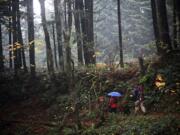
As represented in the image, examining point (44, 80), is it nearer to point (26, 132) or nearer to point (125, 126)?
point (26, 132)

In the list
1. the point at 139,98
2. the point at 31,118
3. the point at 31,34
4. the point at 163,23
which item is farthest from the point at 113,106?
the point at 31,34

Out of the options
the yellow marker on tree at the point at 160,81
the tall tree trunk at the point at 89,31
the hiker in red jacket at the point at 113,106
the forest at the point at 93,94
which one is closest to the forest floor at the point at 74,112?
the forest at the point at 93,94

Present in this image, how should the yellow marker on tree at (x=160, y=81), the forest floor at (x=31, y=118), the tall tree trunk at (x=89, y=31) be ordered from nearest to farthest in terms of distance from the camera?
the forest floor at (x=31, y=118), the yellow marker on tree at (x=160, y=81), the tall tree trunk at (x=89, y=31)

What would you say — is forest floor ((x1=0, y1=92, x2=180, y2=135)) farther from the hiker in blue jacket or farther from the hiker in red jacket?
the hiker in blue jacket

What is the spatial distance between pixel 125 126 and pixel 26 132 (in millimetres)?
6092

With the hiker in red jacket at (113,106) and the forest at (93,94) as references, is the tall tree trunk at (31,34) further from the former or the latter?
the hiker in red jacket at (113,106)

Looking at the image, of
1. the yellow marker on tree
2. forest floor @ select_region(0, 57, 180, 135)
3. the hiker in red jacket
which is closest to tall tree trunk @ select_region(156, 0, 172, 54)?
the yellow marker on tree

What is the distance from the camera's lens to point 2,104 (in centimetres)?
2416

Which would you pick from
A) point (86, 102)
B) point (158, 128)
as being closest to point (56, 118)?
point (86, 102)

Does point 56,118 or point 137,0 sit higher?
point 137,0

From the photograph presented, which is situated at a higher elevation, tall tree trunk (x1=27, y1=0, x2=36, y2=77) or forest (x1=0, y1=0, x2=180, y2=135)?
tall tree trunk (x1=27, y1=0, x2=36, y2=77)

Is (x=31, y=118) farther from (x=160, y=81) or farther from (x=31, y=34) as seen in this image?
(x=31, y=34)

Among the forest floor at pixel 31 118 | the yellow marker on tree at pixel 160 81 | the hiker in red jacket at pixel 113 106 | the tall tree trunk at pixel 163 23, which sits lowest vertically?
the forest floor at pixel 31 118

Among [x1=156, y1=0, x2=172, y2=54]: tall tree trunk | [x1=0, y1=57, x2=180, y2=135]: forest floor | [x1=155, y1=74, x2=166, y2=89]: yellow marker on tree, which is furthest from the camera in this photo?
[x1=156, y1=0, x2=172, y2=54]: tall tree trunk
